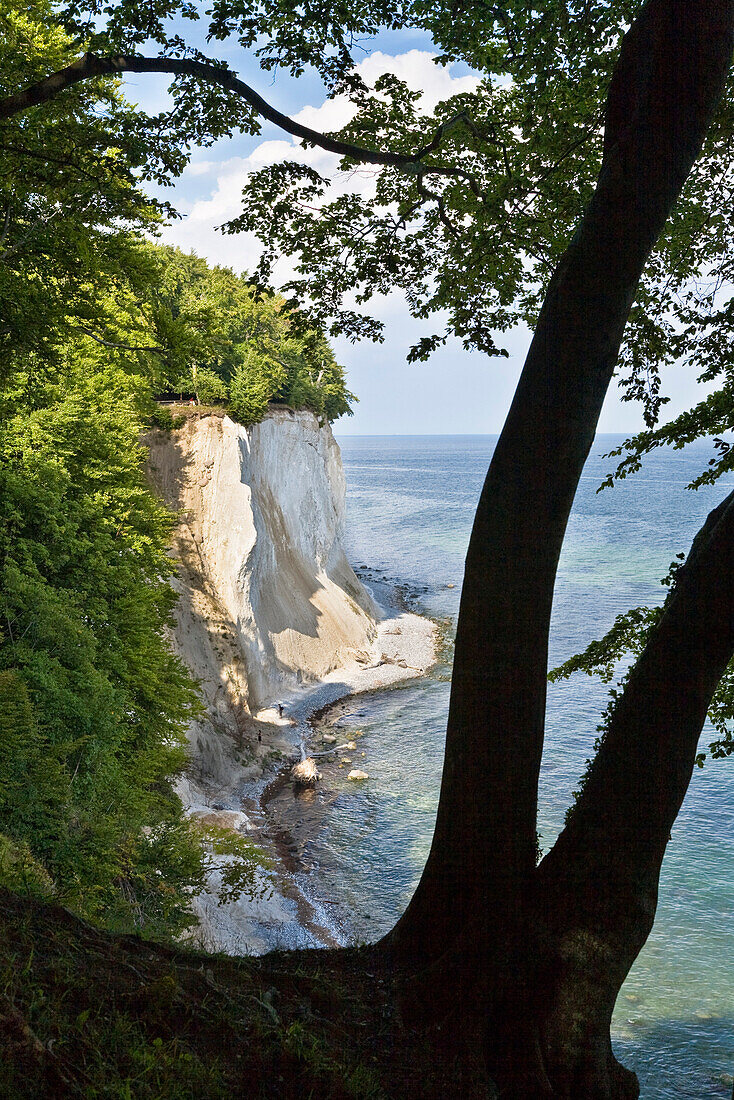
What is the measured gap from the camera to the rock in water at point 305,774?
86.4 feet

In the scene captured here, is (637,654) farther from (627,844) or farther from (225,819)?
(225,819)

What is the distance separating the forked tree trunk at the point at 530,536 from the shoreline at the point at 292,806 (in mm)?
1876

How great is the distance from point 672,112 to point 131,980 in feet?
19.1

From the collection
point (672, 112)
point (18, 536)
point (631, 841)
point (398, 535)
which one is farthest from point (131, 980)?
point (398, 535)

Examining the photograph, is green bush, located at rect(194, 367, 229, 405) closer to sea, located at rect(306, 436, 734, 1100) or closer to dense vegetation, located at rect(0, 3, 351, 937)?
dense vegetation, located at rect(0, 3, 351, 937)

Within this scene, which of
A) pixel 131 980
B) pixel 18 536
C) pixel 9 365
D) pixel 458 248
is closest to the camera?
pixel 131 980

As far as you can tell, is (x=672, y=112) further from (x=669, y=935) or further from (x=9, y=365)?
(x=669, y=935)

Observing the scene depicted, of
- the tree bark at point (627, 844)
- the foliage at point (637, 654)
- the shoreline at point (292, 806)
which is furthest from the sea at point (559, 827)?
the foliage at point (637, 654)

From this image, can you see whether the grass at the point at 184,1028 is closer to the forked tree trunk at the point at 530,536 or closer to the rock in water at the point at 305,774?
the forked tree trunk at the point at 530,536

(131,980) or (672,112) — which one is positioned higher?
(672,112)

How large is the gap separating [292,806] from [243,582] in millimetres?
9537

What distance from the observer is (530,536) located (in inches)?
190

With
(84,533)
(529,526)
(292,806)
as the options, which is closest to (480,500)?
(529,526)

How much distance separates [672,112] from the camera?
441 cm
